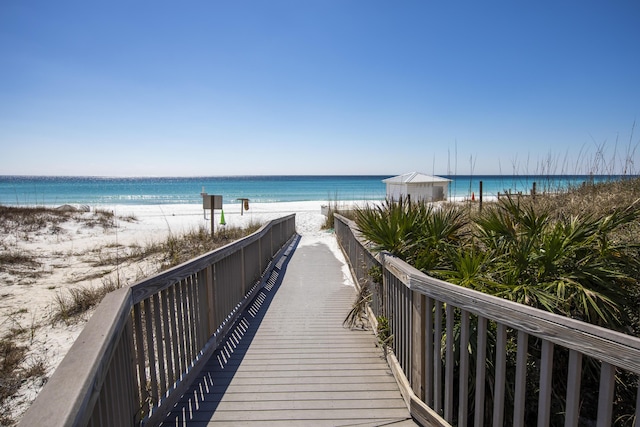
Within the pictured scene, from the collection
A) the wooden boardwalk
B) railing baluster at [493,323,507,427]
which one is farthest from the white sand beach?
railing baluster at [493,323,507,427]

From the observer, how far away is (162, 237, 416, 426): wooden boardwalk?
2.85 meters

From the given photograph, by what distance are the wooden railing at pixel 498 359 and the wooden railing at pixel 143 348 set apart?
1867mm

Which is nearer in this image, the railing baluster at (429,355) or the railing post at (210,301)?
the railing baluster at (429,355)

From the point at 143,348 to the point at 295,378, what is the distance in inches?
59.0

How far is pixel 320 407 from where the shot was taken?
2969 mm

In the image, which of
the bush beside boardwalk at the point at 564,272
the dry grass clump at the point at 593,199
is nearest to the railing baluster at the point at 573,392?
the bush beside boardwalk at the point at 564,272

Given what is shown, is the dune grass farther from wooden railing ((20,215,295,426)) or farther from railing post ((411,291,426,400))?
railing post ((411,291,426,400))

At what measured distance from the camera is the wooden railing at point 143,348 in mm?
1379

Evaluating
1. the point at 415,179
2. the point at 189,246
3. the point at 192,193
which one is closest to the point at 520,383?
the point at 189,246

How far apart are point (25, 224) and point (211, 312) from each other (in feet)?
52.6

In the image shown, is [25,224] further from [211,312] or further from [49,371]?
[211,312]

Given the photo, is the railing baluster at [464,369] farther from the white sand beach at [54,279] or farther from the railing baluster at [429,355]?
the white sand beach at [54,279]

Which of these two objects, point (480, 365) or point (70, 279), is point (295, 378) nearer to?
point (480, 365)

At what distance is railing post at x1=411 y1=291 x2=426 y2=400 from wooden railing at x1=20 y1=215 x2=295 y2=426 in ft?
6.10
